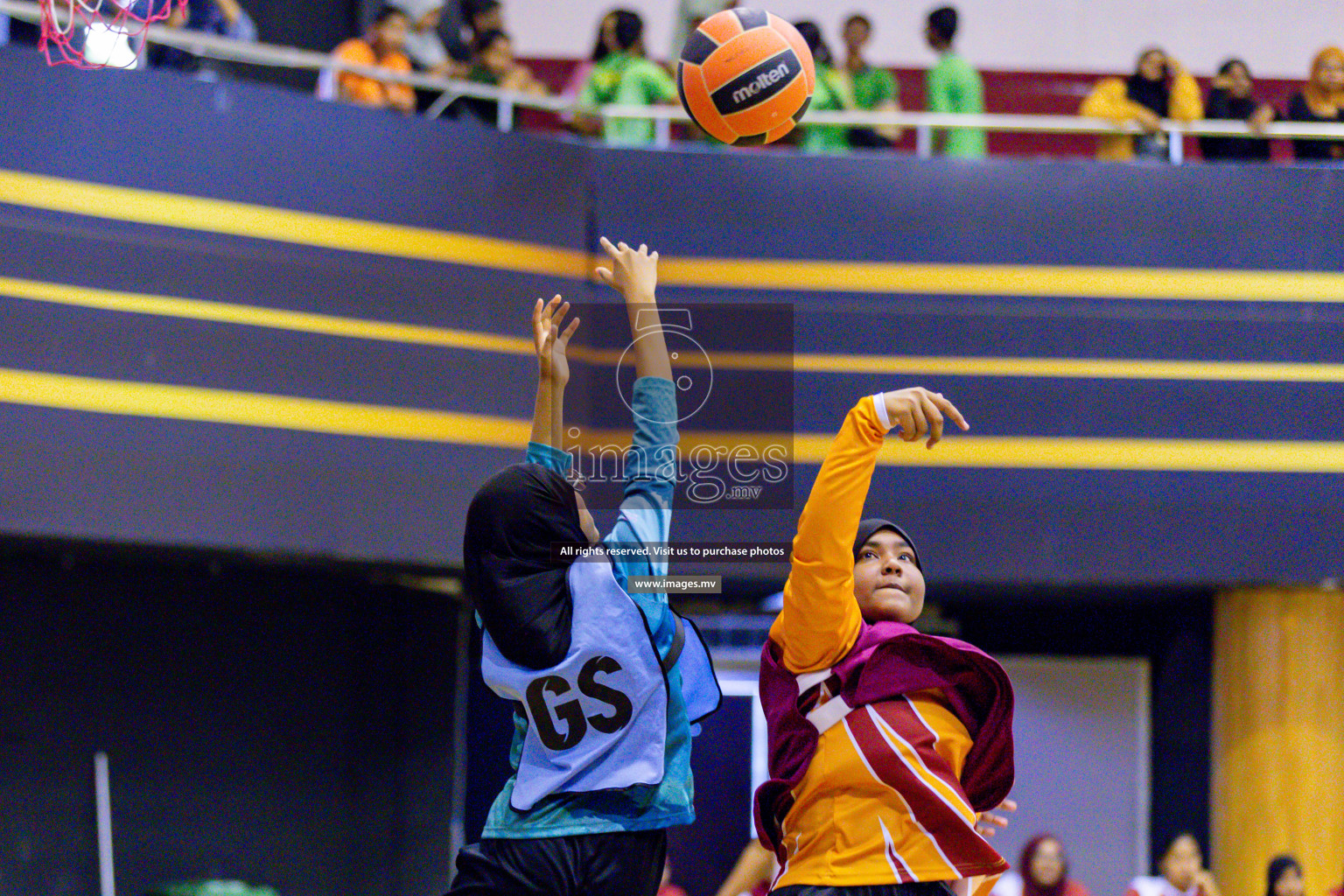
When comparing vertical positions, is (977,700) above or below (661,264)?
below

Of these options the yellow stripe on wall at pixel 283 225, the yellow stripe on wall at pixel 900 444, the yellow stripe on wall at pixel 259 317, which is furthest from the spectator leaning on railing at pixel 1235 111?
the yellow stripe on wall at pixel 259 317

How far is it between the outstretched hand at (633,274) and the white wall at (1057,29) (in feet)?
26.7

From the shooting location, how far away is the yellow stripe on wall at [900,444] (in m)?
8.23

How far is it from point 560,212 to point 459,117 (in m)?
0.80

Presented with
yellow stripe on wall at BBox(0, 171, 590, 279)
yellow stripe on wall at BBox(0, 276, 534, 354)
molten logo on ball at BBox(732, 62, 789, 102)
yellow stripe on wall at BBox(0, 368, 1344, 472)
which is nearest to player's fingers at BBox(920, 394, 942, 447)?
molten logo on ball at BBox(732, 62, 789, 102)

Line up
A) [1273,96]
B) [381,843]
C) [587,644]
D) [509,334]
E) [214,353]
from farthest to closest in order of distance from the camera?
[1273,96] < [381,843] < [509,334] < [214,353] < [587,644]

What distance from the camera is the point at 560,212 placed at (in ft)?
29.2

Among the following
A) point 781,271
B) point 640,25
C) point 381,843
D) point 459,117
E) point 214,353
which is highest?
point 640,25

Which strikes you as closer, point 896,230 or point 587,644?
point 587,644

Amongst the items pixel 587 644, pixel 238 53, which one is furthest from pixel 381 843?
pixel 587 644

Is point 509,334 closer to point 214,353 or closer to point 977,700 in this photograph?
point 214,353

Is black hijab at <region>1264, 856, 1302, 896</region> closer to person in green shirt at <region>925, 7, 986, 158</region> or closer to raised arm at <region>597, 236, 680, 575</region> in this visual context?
person in green shirt at <region>925, 7, 986, 158</region>

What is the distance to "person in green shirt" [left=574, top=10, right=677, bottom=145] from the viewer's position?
9.08 metres

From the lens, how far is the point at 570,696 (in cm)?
349
